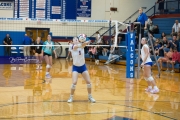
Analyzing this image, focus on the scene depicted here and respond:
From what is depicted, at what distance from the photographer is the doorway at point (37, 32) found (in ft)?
90.3

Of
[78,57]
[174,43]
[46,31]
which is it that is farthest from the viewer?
[46,31]

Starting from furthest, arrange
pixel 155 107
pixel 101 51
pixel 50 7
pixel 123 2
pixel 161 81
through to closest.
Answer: pixel 123 2, pixel 50 7, pixel 101 51, pixel 161 81, pixel 155 107

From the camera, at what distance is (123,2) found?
29.8m

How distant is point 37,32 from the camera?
2775 cm

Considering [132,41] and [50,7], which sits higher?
[50,7]

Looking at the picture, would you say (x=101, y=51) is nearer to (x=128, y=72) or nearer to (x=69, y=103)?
(x=128, y=72)

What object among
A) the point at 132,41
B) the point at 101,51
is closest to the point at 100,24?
the point at 101,51

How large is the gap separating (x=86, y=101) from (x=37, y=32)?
61.8 ft

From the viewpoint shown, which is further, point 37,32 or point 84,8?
point 84,8

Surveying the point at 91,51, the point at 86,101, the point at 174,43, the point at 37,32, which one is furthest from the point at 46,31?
the point at 86,101

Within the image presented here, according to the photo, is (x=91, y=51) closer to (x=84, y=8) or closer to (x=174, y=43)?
(x=84, y=8)

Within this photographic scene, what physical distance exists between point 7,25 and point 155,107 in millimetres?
19532

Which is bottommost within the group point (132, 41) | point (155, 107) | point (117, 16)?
point (155, 107)

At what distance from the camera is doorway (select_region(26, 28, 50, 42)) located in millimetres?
27531
